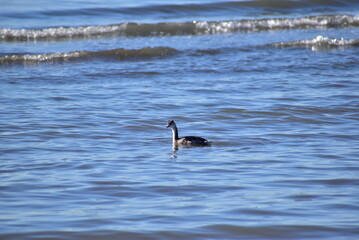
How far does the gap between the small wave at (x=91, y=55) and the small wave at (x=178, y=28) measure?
15.1ft

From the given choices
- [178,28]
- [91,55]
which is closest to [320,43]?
[178,28]

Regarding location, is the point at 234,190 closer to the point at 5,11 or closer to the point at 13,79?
the point at 13,79

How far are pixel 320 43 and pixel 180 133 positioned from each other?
12298 millimetres

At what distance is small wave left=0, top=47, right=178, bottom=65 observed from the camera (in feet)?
62.4

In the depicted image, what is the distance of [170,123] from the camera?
10.9 m

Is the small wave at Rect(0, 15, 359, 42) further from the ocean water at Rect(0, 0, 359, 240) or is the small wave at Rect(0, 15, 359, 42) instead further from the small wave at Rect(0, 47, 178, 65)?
the small wave at Rect(0, 47, 178, 65)

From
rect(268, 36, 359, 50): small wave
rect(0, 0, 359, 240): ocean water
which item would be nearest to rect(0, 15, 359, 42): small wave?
rect(0, 0, 359, 240): ocean water

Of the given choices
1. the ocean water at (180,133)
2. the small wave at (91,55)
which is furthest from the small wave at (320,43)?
the small wave at (91,55)

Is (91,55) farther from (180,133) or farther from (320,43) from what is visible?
(180,133)

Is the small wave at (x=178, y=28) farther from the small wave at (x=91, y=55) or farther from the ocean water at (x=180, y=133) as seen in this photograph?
the small wave at (x=91, y=55)

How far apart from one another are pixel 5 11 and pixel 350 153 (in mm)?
22812

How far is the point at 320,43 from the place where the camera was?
2228cm

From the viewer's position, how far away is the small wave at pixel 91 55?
19.0 meters

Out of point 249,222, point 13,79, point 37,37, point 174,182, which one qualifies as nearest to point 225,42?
point 37,37
